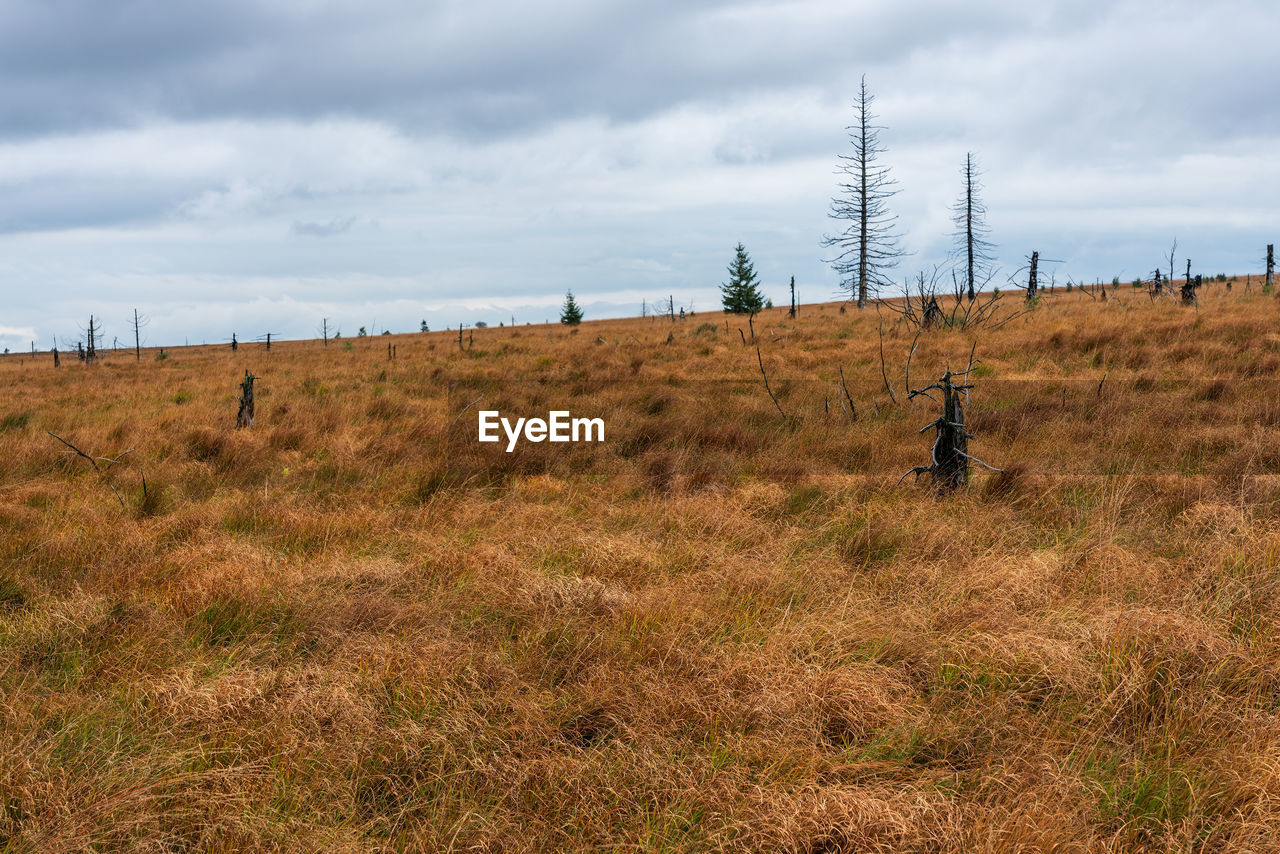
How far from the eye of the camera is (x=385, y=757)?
9.27ft

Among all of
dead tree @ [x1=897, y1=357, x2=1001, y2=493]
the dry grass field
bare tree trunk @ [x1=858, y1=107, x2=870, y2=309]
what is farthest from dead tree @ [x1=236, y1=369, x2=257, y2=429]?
bare tree trunk @ [x1=858, y1=107, x2=870, y2=309]

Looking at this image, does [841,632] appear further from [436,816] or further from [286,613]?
[286,613]

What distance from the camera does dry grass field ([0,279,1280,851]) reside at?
2.53 metres

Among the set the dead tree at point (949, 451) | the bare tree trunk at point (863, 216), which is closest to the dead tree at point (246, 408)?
the dead tree at point (949, 451)

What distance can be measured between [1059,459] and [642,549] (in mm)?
4417

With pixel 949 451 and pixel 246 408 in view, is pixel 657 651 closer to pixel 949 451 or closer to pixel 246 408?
pixel 949 451

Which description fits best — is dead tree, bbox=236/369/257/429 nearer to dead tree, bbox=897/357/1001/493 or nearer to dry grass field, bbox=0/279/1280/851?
dry grass field, bbox=0/279/1280/851

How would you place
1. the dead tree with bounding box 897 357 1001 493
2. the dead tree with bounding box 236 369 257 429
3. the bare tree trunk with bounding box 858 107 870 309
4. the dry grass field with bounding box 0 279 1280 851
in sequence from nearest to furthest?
the dry grass field with bounding box 0 279 1280 851
the dead tree with bounding box 897 357 1001 493
the dead tree with bounding box 236 369 257 429
the bare tree trunk with bounding box 858 107 870 309

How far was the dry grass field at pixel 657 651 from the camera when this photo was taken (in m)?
2.53

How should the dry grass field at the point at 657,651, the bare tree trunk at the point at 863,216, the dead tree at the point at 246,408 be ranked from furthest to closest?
the bare tree trunk at the point at 863,216 < the dead tree at the point at 246,408 < the dry grass field at the point at 657,651

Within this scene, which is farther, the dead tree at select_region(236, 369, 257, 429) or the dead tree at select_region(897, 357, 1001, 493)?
the dead tree at select_region(236, 369, 257, 429)

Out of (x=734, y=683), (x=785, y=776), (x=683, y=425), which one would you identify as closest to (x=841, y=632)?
(x=734, y=683)

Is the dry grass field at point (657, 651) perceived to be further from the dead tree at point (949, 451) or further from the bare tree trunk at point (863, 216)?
the bare tree trunk at point (863, 216)

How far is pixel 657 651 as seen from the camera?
139 inches
